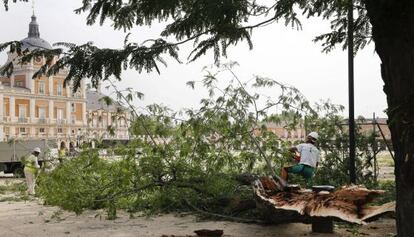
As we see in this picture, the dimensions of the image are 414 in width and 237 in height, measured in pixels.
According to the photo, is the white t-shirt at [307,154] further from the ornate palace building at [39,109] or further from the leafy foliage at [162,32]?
the ornate palace building at [39,109]

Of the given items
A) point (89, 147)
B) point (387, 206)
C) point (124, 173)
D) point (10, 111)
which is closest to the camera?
point (387, 206)

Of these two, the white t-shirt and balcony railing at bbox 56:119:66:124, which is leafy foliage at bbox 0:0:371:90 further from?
balcony railing at bbox 56:119:66:124

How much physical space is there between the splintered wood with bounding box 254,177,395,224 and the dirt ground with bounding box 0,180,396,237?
1.52ft

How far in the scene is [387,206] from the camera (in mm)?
5777

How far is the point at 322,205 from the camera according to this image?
620cm

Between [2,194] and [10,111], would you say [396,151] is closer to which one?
[2,194]

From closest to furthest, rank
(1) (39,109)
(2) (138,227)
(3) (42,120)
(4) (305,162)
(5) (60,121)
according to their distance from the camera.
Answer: (2) (138,227) → (4) (305,162) → (3) (42,120) → (1) (39,109) → (5) (60,121)

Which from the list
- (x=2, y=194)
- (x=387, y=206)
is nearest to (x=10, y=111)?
(x=2, y=194)

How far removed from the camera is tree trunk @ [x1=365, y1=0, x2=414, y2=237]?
4.14 meters

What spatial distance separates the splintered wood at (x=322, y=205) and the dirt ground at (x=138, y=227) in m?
Result: 0.46

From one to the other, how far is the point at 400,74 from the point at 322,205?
2.25 metres

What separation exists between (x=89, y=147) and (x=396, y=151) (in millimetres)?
5831

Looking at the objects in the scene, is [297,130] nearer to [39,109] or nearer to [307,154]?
[307,154]

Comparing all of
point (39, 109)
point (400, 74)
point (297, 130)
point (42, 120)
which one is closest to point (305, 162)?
point (297, 130)
